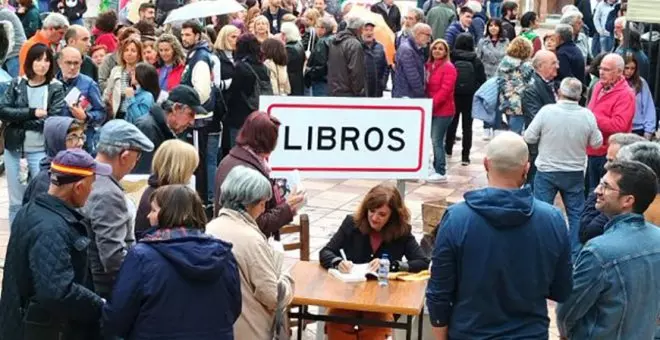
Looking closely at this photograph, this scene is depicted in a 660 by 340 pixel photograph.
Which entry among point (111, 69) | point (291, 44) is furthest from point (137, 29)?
point (291, 44)

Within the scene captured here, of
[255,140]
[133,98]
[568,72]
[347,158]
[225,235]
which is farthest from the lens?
[568,72]

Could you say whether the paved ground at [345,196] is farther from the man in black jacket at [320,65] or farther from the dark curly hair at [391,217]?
the dark curly hair at [391,217]

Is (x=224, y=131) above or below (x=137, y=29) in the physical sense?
below

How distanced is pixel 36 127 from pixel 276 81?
398cm

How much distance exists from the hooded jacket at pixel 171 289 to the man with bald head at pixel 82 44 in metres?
6.25

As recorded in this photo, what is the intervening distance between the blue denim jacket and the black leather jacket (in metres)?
5.10

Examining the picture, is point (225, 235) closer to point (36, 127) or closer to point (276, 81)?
point (36, 127)

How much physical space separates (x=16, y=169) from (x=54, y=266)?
431 centimetres

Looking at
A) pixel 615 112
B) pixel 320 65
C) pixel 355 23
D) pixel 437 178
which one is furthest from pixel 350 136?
pixel 320 65

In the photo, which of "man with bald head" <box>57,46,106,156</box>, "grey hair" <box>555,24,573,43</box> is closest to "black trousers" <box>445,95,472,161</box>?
"grey hair" <box>555,24,573,43</box>

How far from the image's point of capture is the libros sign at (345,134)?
6977 millimetres

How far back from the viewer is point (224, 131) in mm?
11297

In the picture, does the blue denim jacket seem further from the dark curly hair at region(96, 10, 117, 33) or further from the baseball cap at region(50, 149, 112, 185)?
the dark curly hair at region(96, 10, 117, 33)

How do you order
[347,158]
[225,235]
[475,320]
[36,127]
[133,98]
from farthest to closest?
[133,98] → [36,127] → [347,158] → [225,235] → [475,320]
